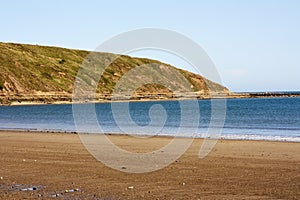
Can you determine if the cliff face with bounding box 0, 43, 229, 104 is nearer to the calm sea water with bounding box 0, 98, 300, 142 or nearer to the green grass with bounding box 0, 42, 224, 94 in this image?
the green grass with bounding box 0, 42, 224, 94

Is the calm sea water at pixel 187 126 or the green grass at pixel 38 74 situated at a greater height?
the green grass at pixel 38 74

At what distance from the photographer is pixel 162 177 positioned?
16.2 m

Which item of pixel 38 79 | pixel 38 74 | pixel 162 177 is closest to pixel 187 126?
pixel 162 177

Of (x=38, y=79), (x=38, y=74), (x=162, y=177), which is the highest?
(x=38, y=74)

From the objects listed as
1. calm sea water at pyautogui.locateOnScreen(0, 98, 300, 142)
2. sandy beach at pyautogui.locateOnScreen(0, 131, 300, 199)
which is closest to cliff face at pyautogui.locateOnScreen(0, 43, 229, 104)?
calm sea water at pyautogui.locateOnScreen(0, 98, 300, 142)

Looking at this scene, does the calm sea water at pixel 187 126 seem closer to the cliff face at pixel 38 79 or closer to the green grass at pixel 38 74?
the cliff face at pixel 38 79

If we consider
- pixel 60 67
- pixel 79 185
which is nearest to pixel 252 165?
pixel 79 185

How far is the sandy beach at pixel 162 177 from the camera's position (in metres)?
13.5

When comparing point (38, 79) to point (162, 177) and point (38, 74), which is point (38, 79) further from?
point (162, 177)

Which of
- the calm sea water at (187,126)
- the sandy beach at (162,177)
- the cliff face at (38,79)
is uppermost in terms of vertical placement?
the cliff face at (38,79)

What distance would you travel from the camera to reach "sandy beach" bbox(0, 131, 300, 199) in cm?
1347

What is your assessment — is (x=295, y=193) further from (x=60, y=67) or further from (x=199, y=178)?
(x=60, y=67)

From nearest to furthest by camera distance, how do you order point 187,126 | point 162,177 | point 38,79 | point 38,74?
1. point 162,177
2. point 187,126
3. point 38,79
4. point 38,74

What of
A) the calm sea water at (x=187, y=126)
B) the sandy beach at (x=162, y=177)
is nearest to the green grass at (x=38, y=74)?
the calm sea water at (x=187, y=126)
